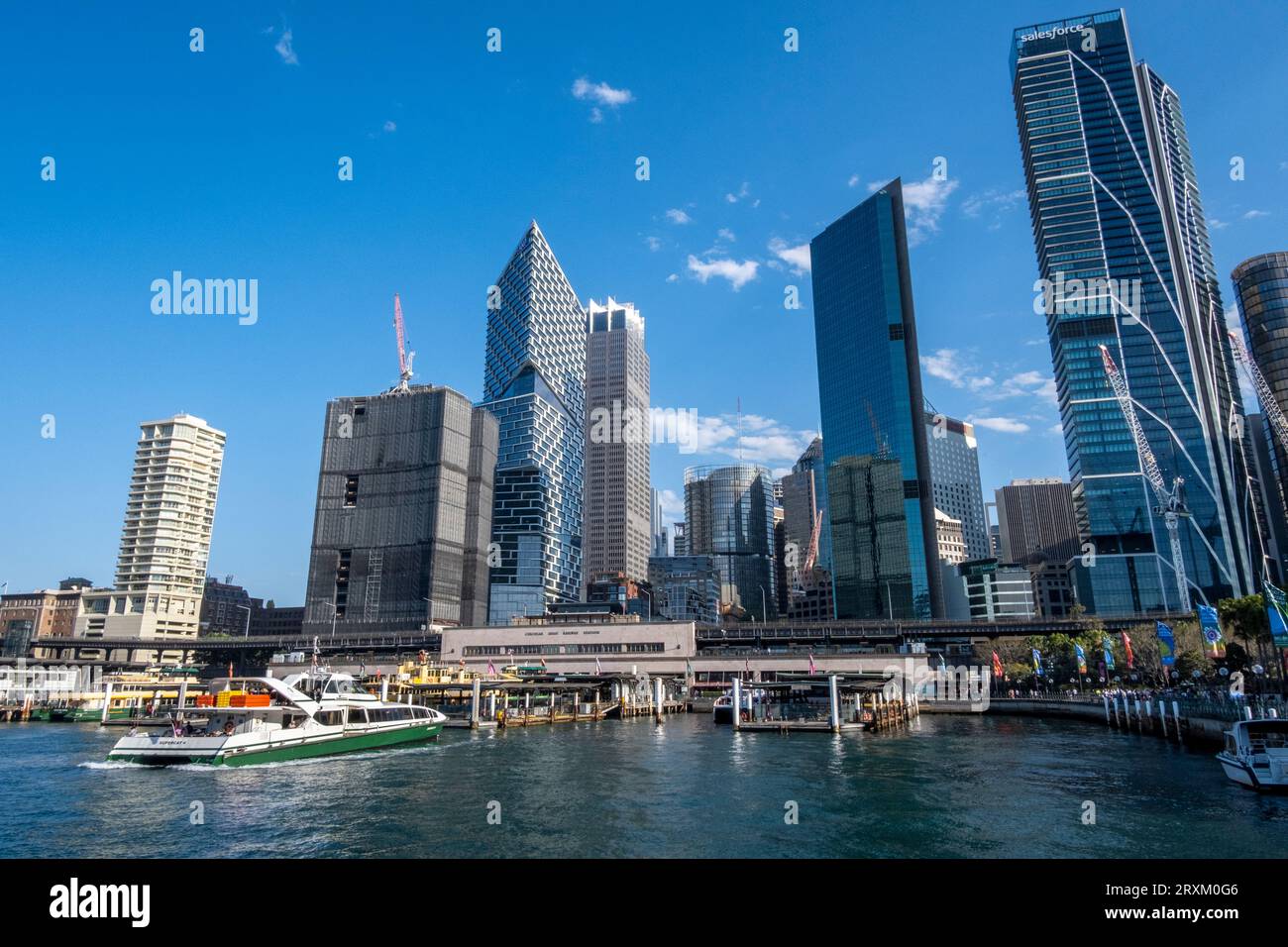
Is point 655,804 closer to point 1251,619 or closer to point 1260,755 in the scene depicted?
point 1260,755

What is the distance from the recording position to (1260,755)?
136 ft

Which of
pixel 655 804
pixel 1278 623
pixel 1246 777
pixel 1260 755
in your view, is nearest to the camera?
pixel 655 804

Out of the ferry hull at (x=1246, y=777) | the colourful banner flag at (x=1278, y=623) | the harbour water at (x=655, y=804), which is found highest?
the colourful banner flag at (x=1278, y=623)

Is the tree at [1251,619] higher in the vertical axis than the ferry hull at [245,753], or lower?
higher

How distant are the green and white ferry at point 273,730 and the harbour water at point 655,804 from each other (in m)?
2.02

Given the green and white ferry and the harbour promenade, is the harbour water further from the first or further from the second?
the harbour promenade

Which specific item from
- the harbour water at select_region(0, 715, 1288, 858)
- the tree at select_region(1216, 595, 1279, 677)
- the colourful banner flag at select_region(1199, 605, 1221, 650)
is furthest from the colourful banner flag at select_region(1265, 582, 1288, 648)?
the tree at select_region(1216, 595, 1279, 677)

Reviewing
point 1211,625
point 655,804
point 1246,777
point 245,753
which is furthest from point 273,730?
point 1211,625

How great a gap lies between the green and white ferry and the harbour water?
202 cm

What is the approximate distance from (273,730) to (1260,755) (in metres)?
63.4

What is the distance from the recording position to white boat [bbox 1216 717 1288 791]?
40906 mm

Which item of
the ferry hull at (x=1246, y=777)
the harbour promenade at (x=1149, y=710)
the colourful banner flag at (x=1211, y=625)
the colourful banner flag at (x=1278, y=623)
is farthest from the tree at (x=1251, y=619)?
the ferry hull at (x=1246, y=777)

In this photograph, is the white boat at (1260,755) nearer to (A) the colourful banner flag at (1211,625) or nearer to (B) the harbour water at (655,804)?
(B) the harbour water at (655,804)

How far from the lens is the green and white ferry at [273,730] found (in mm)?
54812
